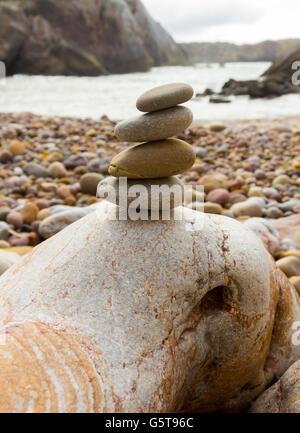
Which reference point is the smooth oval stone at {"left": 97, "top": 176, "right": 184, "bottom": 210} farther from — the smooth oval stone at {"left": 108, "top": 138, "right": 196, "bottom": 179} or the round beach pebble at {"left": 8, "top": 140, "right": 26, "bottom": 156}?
the round beach pebble at {"left": 8, "top": 140, "right": 26, "bottom": 156}

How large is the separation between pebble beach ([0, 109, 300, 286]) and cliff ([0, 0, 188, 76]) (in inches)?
937

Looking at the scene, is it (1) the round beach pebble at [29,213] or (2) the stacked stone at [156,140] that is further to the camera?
(1) the round beach pebble at [29,213]

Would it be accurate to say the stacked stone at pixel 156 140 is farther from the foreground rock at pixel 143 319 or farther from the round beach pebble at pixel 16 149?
the round beach pebble at pixel 16 149

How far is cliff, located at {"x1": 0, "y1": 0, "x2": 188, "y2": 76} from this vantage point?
3041 centimetres

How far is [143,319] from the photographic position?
160cm

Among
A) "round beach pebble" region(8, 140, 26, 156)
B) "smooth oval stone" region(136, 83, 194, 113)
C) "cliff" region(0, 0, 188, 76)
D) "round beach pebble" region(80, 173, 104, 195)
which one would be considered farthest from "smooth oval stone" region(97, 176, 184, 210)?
"cliff" region(0, 0, 188, 76)

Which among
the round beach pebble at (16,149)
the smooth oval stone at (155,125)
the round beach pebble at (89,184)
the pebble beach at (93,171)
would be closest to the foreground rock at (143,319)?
the smooth oval stone at (155,125)

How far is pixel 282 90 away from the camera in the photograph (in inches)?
633

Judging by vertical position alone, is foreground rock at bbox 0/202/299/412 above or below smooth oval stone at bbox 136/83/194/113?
below

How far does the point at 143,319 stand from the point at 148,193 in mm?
540

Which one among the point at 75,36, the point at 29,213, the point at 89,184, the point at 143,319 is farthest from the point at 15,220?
the point at 75,36

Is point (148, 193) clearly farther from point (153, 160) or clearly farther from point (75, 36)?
point (75, 36)

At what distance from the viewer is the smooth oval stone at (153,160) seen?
1853mm

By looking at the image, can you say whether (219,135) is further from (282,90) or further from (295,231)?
(282,90)
